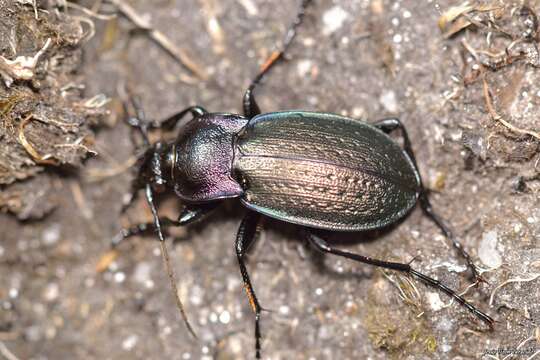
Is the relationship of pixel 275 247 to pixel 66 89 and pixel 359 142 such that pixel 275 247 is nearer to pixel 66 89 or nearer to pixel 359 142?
pixel 359 142

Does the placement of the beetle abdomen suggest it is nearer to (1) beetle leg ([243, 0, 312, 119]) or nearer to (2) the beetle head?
(1) beetle leg ([243, 0, 312, 119])

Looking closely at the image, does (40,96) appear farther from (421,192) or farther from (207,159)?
(421,192)

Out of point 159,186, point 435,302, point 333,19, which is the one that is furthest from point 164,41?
point 435,302

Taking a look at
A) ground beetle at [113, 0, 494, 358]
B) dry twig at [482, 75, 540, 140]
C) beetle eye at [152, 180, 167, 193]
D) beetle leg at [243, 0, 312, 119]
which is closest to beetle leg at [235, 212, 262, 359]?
ground beetle at [113, 0, 494, 358]

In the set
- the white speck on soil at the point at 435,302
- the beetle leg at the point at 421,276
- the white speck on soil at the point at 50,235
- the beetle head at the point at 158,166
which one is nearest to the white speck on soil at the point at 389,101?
the beetle leg at the point at 421,276

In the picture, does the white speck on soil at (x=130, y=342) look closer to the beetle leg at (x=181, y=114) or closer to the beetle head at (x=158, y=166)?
the beetle head at (x=158, y=166)

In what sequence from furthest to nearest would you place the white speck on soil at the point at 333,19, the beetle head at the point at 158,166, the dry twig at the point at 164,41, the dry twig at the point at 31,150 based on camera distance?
the dry twig at the point at 164,41
the white speck on soil at the point at 333,19
the beetle head at the point at 158,166
the dry twig at the point at 31,150

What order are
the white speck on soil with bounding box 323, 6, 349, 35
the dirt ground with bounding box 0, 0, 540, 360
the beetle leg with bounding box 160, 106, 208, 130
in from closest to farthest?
1. the dirt ground with bounding box 0, 0, 540, 360
2. the beetle leg with bounding box 160, 106, 208, 130
3. the white speck on soil with bounding box 323, 6, 349, 35
